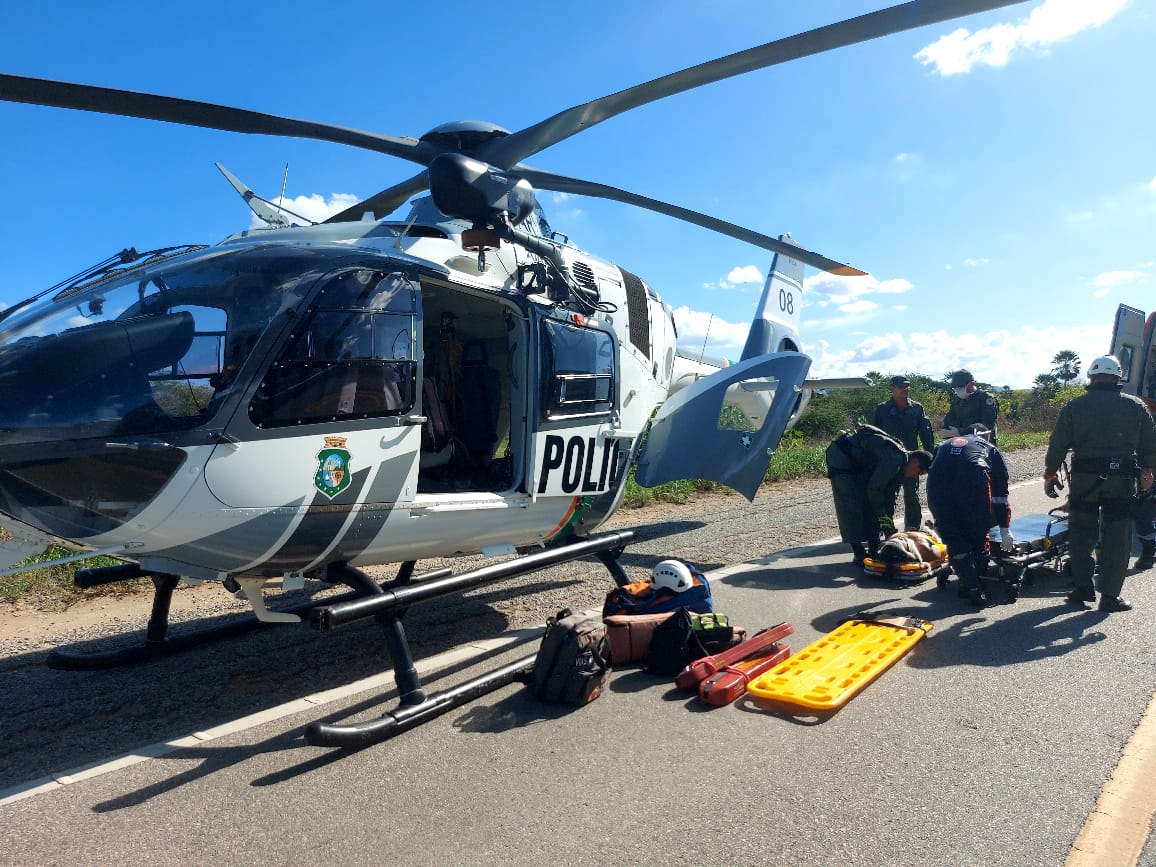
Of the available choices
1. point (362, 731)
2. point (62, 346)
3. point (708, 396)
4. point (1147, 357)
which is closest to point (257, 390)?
point (62, 346)

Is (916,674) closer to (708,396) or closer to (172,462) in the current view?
(708,396)

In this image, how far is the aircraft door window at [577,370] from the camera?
5.50 meters

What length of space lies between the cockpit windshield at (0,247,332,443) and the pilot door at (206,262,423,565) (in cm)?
18

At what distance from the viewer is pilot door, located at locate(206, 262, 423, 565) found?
377 cm

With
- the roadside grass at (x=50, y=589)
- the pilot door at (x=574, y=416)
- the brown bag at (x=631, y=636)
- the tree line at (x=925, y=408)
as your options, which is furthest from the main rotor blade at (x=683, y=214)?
the tree line at (x=925, y=408)

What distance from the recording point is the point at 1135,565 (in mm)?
7336

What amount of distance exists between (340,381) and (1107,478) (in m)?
5.47

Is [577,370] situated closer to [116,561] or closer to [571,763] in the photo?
[571,763]

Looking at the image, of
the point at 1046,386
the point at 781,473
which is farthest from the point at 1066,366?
the point at 781,473

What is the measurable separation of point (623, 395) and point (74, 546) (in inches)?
159

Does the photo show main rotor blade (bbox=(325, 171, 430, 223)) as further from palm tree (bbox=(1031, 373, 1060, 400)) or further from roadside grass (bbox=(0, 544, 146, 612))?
palm tree (bbox=(1031, 373, 1060, 400))

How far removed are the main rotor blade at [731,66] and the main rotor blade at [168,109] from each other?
0.95 metres

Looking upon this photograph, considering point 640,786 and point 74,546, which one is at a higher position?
point 74,546

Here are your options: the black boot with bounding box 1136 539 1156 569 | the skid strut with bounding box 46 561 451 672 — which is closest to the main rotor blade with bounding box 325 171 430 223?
the skid strut with bounding box 46 561 451 672
